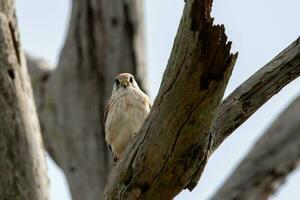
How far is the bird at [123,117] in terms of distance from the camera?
6.16 m

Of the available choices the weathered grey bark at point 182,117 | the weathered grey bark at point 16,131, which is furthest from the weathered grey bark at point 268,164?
the weathered grey bark at point 182,117

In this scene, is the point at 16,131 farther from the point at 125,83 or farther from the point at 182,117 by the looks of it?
the point at 182,117

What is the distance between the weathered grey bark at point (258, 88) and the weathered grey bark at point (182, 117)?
34 centimetres

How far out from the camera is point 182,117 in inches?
163

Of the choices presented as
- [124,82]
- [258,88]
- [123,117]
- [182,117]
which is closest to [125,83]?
[124,82]

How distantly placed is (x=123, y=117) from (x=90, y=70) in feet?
9.31

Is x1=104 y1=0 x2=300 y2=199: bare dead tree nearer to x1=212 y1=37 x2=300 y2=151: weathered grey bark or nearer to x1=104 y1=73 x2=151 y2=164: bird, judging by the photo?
x1=212 y1=37 x2=300 y2=151: weathered grey bark

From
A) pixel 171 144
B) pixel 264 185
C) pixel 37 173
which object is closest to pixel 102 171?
pixel 264 185

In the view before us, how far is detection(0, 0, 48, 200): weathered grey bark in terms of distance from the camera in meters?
5.77

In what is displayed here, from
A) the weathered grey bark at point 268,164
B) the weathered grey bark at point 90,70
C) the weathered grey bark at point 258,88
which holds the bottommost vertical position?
the weathered grey bark at point 258,88

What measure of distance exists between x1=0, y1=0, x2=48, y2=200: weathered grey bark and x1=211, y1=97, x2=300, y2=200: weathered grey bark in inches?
58.8

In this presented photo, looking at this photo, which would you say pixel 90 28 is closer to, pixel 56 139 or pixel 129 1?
pixel 129 1

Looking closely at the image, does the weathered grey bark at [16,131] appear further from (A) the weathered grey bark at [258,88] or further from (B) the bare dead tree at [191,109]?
(A) the weathered grey bark at [258,88]

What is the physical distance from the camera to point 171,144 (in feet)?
13.9
